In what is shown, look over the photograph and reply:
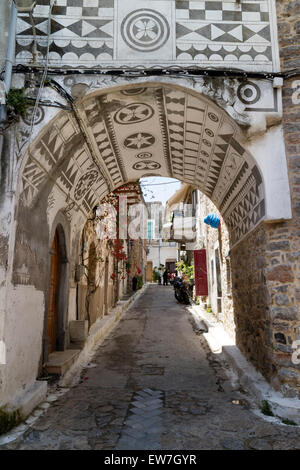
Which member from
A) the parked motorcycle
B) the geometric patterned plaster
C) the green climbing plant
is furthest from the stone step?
the parked motorcycle

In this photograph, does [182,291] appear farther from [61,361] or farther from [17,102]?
[17,102]

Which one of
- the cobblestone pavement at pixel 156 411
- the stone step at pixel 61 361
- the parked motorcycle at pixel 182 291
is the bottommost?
the cobblestone pavement at pixel 156 411

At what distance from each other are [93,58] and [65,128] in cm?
90

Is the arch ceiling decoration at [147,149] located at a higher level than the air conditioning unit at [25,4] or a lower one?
lower

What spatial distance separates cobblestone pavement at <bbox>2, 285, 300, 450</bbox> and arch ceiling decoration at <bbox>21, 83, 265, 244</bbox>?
2.26 metres

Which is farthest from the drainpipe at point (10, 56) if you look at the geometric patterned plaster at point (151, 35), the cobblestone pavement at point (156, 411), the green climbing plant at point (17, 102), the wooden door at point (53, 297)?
the cobblestone pavement at point (156, 411)

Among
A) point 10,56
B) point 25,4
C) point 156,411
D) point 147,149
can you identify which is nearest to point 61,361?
point 156,411

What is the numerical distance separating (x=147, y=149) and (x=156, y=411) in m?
3.92

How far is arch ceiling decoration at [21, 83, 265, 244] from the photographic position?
4.08 meters

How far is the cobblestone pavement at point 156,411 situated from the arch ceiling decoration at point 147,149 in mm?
2261

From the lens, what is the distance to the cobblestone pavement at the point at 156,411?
2.96m

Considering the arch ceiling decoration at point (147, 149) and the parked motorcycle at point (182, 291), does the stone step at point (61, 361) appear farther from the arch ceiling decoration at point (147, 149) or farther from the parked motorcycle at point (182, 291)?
the parked motorcycle at point (182, 291)

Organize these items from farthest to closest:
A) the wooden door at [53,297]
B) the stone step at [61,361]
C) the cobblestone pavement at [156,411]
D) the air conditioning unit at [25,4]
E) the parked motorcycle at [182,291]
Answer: the parked motorcycle at [182,291] < the wooden door at [53,297] < the stone step at [61,361] < the air conditioning unit at [25,4] < the cobblestone pavement at [156,411]

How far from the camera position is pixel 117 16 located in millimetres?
4184
